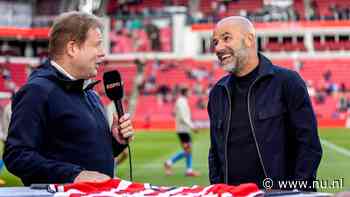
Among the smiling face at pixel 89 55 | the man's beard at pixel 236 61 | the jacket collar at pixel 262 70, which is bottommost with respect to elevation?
the jacket collar at pixel 262 70

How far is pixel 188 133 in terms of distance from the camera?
48.0 ft

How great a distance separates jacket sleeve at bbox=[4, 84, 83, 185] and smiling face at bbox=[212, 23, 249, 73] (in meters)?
1.35

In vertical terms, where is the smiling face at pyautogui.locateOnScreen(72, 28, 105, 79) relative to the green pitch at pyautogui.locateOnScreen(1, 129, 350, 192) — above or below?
above

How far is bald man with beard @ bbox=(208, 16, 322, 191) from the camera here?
Answer: 438 cm

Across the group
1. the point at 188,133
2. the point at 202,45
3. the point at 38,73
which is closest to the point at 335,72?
A: the point at 202,45

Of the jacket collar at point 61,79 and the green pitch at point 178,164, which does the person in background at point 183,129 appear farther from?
the jacket collar at point 61,79

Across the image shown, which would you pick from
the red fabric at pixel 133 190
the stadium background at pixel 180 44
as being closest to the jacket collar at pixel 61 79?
the red fabric at pixel 133 190

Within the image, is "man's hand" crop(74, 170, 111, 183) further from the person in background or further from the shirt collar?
the person in background

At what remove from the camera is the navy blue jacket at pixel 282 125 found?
14.3ft

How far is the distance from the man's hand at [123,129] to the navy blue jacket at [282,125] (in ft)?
3.05

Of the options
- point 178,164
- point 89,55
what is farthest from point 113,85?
point 178,164

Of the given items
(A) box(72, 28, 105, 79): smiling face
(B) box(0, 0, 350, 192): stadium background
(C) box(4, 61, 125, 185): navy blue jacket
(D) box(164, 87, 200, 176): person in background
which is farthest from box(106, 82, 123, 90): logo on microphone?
(B) box(0, 0, 350, 192): stadium background

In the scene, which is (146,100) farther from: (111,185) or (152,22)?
(111,185)

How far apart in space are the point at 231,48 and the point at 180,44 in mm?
43972
